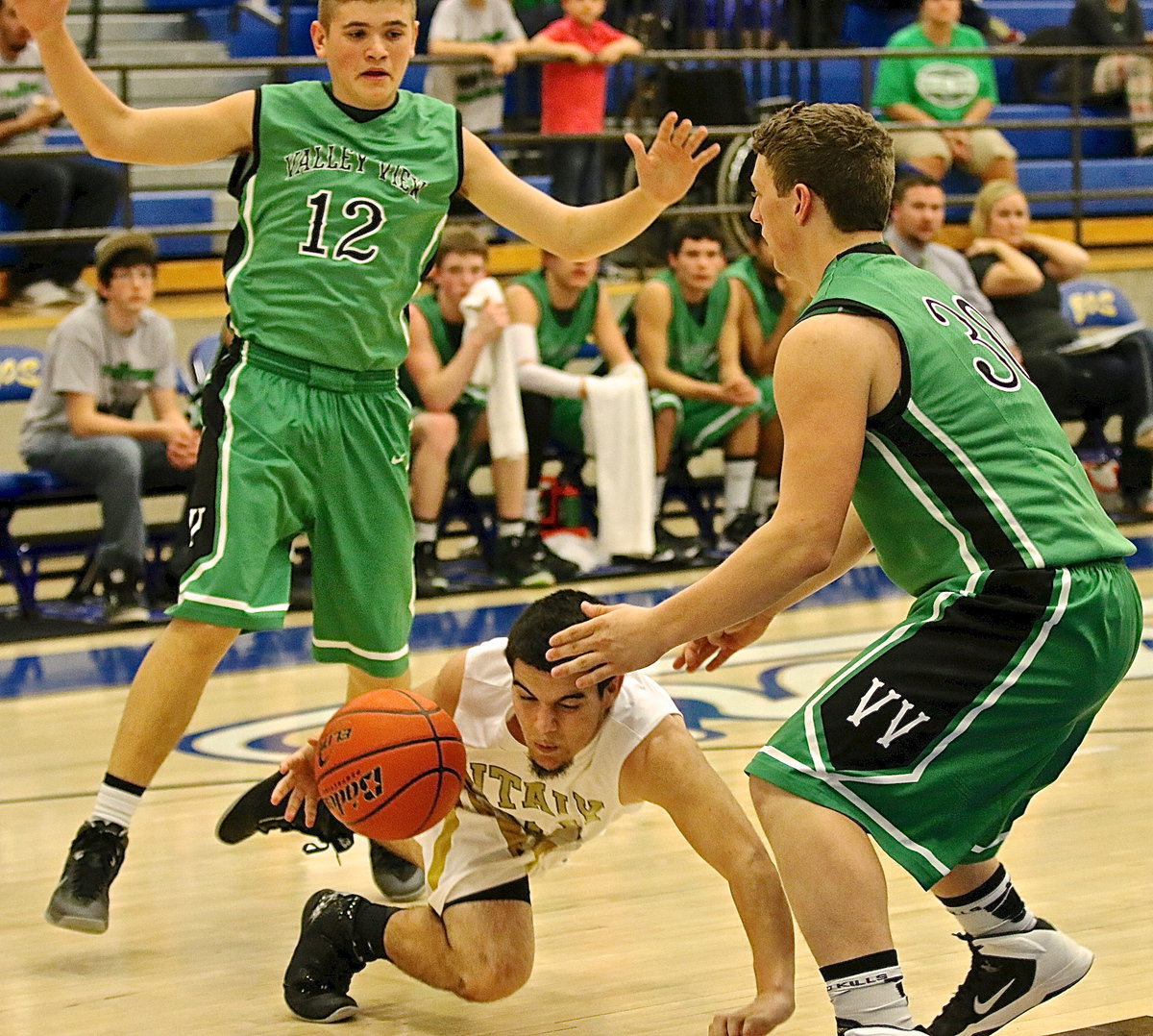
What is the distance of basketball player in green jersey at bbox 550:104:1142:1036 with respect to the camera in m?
2.56

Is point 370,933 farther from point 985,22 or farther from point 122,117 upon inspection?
point 985,22

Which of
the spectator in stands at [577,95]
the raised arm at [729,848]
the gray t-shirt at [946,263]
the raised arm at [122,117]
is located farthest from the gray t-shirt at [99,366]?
the raised arm at [729,848]

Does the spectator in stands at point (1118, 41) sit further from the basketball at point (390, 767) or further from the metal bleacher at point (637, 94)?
the basketball at point (390, 767)

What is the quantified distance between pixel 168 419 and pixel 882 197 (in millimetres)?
4966

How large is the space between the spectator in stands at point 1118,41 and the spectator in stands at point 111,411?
6.37m

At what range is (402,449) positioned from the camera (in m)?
4.02

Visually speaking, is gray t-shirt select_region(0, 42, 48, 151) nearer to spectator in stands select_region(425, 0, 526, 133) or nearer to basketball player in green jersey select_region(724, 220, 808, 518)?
spectator in stands select_region(425, 0, 526, 133)

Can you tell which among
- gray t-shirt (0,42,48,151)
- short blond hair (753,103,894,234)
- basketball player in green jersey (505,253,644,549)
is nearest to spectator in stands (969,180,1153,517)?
basketball player in green jersey (505,253,644,549)

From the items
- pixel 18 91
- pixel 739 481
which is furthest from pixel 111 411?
Answer: pixel 739 481

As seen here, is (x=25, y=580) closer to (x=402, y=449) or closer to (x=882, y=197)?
(x=402, y=449)

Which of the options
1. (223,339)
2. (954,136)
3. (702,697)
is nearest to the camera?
(702,697)

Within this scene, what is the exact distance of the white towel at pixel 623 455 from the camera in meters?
7.82

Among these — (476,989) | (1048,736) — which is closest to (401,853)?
(476,989)

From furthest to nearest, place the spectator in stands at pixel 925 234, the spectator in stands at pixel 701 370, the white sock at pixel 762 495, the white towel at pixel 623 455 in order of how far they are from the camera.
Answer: the white sock at pixel 762 495 < the spectator in stands at pixel 925 234 < the spectator in stands at pixel 701 370 < the white towel at pixel 623 455
